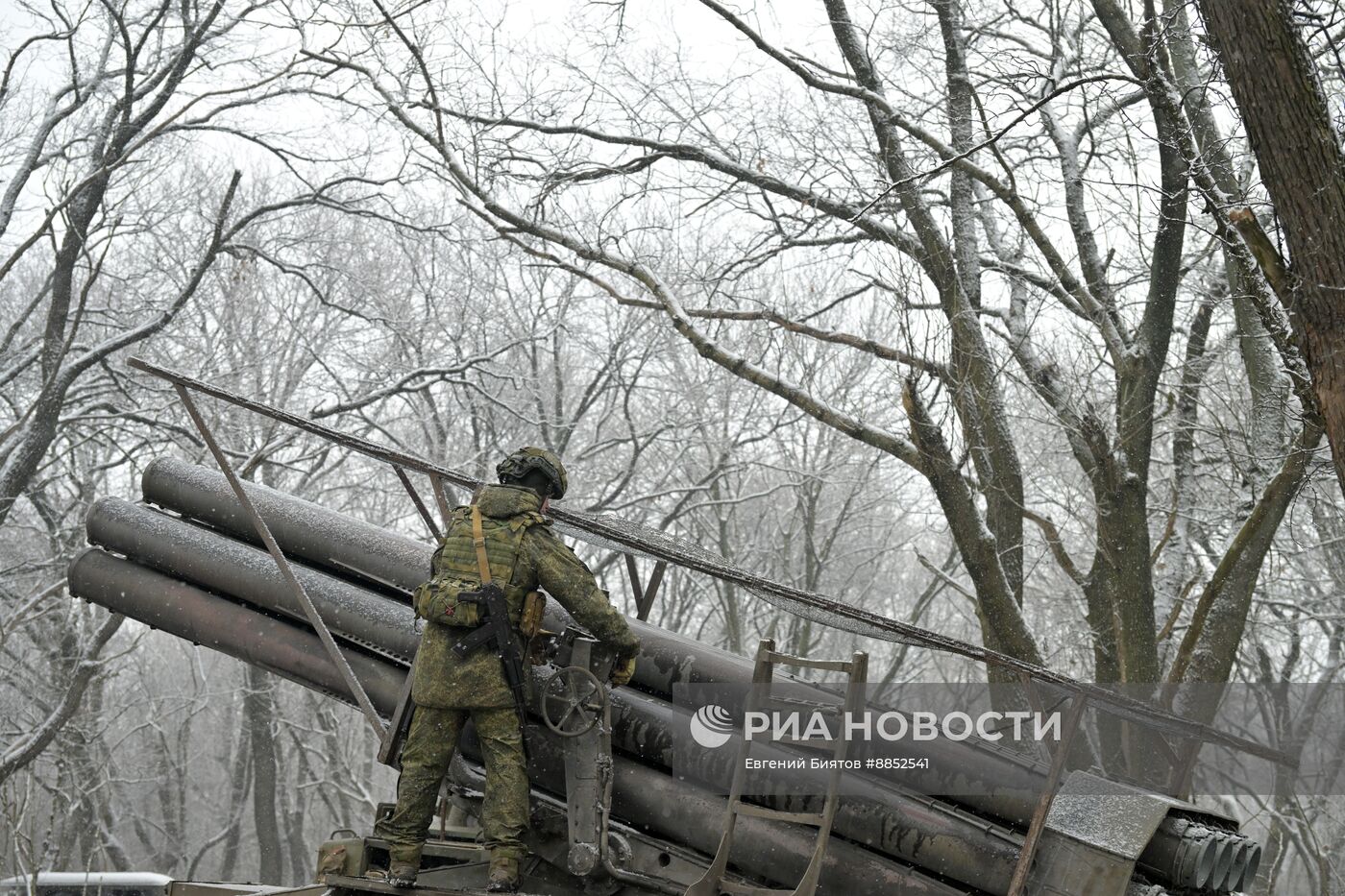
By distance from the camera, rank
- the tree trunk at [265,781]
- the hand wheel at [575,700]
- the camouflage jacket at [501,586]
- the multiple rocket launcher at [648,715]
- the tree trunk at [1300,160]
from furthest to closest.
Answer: the tree trunk at [265,781] → the hand wheel at [575,700] → the camouflage jacket at [501,586] → the multiple rocket launcher at [648,715] → the tree trunk at [1300,160]

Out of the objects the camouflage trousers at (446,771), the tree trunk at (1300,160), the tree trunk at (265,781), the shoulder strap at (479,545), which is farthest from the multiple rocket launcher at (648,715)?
the tree trunk at (265,781)

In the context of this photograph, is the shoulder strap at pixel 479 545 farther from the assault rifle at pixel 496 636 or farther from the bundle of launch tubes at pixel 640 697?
the bundle of launch tubes at pixel 640 697

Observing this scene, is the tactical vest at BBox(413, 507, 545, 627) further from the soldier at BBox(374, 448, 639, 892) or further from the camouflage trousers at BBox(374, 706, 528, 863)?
the camouflage trousers at BBox(374, 706, 528, 863)

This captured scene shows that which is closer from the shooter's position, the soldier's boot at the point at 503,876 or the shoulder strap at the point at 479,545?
the soldier's boot at the point at 503,876

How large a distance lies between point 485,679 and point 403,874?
0.86 m

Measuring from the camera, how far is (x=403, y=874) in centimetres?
528

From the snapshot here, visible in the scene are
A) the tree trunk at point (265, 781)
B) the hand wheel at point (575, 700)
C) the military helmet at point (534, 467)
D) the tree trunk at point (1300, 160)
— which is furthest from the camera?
the tree trunk at point (265, 781)

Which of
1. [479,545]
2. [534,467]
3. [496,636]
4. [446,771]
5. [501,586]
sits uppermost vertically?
[534,467]

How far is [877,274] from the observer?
10.2 metres

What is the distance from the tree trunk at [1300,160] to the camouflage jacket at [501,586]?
2.79 meters

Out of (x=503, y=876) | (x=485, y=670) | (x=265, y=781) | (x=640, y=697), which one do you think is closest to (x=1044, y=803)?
(x=640, y=697)

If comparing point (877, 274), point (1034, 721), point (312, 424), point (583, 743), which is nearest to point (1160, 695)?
point (877, 274)

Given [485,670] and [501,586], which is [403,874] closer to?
[485,670]

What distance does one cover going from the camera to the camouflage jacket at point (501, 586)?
17.3ft
